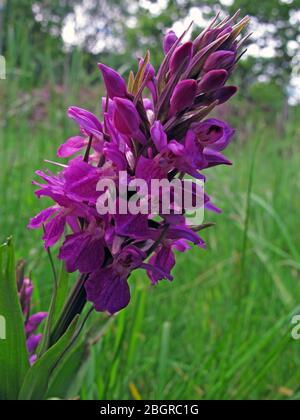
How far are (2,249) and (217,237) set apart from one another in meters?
1.65

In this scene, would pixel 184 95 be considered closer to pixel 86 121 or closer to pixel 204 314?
pixel 86 121

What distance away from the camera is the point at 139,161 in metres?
0.52

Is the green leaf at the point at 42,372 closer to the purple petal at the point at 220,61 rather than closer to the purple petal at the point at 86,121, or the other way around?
the purple petal at the point at 86,121

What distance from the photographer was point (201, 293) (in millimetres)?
1539

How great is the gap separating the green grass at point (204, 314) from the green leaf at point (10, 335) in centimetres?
15

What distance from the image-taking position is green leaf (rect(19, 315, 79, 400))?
1.71ft

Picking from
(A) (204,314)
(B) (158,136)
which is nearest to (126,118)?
(B) (158,136)

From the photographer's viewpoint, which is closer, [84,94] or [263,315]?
[263,315]

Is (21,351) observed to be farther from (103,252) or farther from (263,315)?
(263,315)

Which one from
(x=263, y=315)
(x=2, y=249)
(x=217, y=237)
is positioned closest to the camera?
(x=2, y=249)

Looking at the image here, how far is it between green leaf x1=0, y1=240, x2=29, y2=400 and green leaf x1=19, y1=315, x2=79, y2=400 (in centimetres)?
2

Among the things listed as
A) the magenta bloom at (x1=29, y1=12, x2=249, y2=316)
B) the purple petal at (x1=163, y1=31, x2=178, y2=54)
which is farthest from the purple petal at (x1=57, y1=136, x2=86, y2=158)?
the purple petal at (x1=163, y1=31, x2=178, y2=54)
